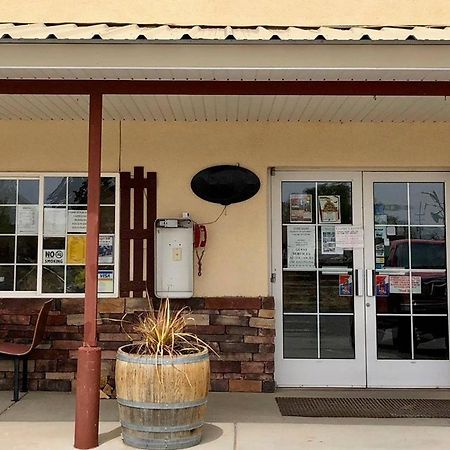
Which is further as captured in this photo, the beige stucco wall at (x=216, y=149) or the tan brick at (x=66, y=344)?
the beige stucco wall at (x=216, y=149)

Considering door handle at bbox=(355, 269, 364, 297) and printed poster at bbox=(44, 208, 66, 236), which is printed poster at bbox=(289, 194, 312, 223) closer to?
door handle at bbox=(355, 269, 364, 297)

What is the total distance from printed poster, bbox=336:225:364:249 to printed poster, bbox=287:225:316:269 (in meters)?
0.27

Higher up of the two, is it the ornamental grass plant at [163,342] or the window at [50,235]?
the window at [50,235]

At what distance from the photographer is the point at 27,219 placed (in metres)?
6.46

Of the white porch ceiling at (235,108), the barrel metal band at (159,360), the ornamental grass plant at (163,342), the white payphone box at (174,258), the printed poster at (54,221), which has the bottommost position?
the barrel metal band at (159,360)

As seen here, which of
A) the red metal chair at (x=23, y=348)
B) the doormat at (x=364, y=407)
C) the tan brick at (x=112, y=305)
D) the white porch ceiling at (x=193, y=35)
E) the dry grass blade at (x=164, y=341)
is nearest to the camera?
the white porch ceiling at (x=193, y=35)

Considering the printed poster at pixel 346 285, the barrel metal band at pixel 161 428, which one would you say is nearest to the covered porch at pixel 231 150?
the printed poster at pixel 346 285

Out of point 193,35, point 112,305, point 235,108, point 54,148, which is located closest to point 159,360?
point 112,305

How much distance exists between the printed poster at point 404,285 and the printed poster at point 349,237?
0.51 meters

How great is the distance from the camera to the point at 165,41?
4.04 meters

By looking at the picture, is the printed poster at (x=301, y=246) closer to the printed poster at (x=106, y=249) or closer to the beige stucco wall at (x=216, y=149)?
the beige stucco wall at (x=216, y=149)

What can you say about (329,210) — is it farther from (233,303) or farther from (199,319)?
(199,319)

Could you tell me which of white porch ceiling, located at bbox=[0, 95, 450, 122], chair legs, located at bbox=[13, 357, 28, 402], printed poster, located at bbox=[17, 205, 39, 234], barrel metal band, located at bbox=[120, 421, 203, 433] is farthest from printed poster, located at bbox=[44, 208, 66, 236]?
barrel metal band, located at bbox=[120, 421, 203, 433]

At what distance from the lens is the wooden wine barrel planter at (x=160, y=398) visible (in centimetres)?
441
